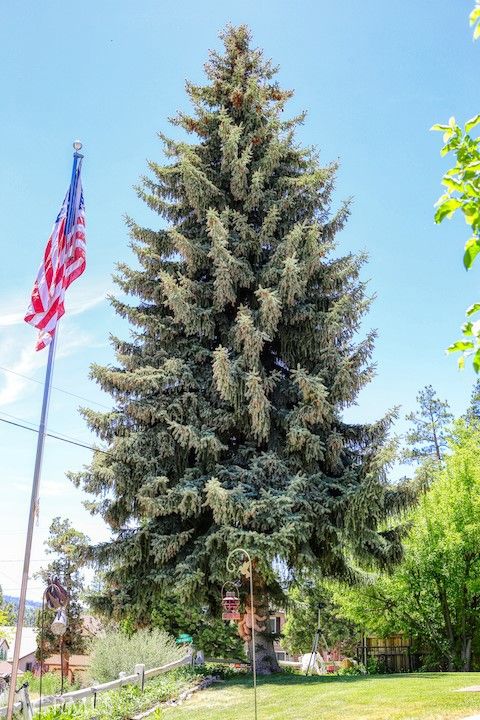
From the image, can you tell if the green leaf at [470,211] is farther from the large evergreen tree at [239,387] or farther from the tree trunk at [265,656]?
the tree trunk at [265,656]

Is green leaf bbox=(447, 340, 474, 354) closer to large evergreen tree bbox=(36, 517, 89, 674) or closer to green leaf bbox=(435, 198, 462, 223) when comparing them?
green leaf bbox=(435, 198, 462, 223)

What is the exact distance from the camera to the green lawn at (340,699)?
8.62 m

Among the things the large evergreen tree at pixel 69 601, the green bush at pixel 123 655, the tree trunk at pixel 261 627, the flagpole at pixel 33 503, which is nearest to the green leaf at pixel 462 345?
the flagpole at pixel 33 503

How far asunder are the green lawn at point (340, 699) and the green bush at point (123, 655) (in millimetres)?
2701

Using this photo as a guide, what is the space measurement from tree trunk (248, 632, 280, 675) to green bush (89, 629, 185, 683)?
8.33 feet

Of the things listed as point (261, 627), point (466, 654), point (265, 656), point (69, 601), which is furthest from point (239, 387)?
point (69, 601)

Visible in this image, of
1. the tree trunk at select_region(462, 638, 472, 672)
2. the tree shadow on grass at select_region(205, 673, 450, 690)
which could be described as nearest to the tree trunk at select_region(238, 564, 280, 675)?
the tree shadow on grass at select_region(205, 673, 450, 690)

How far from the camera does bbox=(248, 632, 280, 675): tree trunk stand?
555 inches

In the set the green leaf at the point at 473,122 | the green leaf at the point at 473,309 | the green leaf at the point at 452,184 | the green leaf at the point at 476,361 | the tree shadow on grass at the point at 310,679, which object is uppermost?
the green leaf at the point at 473,122

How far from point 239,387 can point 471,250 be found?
12.5 metres

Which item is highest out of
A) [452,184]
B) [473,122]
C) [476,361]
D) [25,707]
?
[473,122]

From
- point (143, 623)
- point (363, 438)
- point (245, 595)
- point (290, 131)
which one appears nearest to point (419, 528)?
point (363, 438)

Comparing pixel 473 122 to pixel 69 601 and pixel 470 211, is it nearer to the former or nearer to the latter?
pixel 470 211

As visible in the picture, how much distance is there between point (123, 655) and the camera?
14711mm
